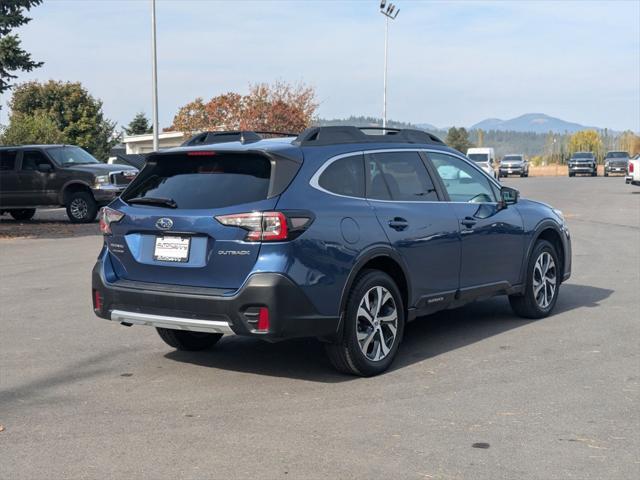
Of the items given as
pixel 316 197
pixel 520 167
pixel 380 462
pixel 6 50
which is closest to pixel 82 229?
pixel 6 50

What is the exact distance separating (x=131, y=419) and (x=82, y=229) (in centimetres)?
1527

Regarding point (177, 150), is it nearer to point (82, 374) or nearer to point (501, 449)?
point (82, 374)

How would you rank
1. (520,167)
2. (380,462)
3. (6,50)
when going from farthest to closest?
(520,167) → (6,50) → (380,462)

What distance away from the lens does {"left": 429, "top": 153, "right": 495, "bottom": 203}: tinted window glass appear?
25.0 ft

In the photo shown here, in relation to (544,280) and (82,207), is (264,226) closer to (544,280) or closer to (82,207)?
(544,280)

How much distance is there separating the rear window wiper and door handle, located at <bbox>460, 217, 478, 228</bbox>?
2.54 metres

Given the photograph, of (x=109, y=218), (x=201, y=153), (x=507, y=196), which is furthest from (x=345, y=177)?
(x=507, y=196)

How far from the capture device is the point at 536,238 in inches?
337

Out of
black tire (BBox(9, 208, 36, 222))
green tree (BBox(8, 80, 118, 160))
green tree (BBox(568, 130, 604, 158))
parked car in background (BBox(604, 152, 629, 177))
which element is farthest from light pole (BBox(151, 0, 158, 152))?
green tree (BBox(568, 130, 604, 158))

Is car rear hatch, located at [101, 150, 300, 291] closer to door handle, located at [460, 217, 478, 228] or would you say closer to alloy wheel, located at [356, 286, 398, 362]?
alloy wheel, located at [356, 286, 398, 362]

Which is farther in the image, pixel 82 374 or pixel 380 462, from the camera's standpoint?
pixel 82 374

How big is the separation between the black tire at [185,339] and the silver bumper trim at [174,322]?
86 cm

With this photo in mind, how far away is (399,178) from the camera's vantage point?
7082 mm

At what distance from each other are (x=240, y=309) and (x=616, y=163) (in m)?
59.4
